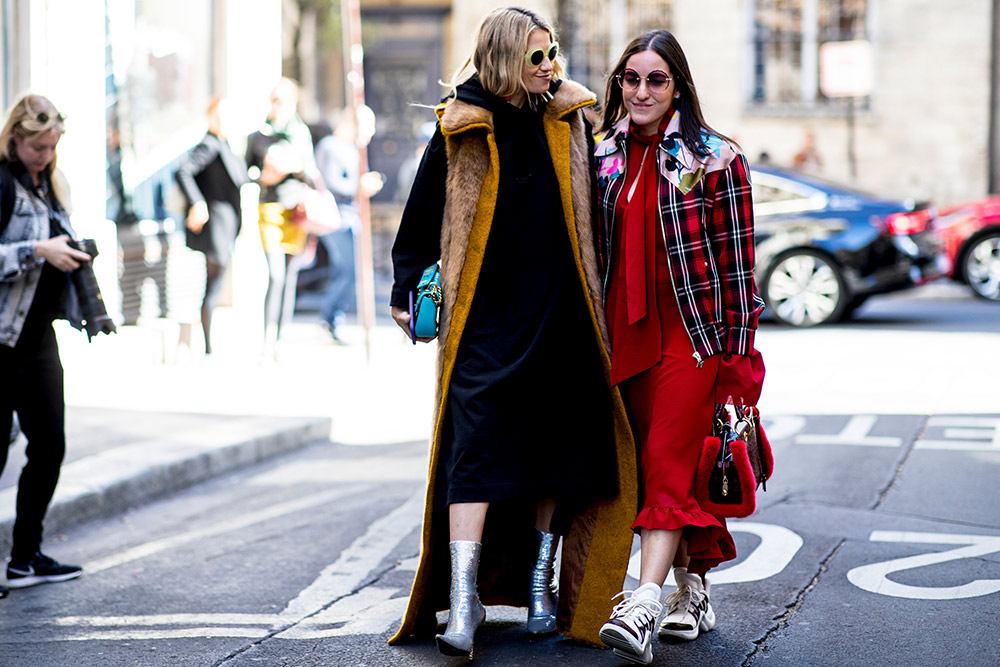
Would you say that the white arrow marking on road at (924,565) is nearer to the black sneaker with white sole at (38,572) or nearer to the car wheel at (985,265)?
the black sneaker with white sole at (38,572)

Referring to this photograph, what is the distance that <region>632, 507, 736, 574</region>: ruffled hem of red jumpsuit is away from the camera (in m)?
3.83

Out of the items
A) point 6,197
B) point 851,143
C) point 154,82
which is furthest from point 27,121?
point 851,143

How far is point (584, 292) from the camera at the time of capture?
3.95 metres

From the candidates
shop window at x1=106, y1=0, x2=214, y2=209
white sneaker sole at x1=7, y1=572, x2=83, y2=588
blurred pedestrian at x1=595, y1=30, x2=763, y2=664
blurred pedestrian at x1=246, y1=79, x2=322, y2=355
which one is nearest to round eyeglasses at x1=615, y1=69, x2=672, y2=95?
blurred pedestrian at x1=595, y1=30, x2=763, y2=664

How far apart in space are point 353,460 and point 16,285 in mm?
2881

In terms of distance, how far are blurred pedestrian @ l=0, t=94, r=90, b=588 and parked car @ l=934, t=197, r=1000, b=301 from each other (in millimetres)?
12193

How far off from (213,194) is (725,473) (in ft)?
24.2

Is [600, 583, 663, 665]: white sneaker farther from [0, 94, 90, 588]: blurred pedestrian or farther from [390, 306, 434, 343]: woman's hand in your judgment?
[0, 94, 90, 588]: blurred pedestrian

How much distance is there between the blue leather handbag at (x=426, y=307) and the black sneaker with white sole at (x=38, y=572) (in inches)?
80.0

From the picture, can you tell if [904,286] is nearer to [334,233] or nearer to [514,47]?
[334,233]

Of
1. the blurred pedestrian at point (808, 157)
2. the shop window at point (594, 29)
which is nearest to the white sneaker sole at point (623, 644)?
the blurred pedestrian at point (808, 157)

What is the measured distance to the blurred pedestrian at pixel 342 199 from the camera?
37.9 ft

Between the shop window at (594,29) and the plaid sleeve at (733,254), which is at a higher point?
the shop window at (594,29)

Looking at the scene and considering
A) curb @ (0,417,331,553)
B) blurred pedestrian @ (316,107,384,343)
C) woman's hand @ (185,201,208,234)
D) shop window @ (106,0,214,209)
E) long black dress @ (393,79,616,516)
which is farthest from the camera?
shop window @ (106,0,214,209)
